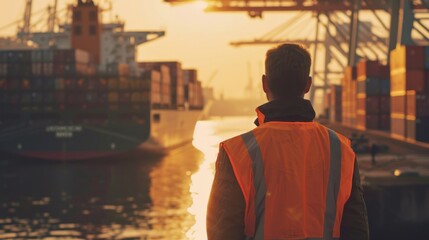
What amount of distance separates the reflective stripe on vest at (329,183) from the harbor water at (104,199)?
2194cm

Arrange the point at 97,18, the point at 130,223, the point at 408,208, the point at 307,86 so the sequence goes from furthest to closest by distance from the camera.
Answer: the point at 97,18
the point at 130,223
the point at 408,208
the point at 307,86

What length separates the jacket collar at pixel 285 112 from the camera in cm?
357

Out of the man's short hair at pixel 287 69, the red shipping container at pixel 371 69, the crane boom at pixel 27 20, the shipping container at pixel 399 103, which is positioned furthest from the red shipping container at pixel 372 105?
the crane boom at pixel 27 20

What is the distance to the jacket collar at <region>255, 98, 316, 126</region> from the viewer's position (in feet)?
11.7

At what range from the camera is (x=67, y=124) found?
6400 centimetres

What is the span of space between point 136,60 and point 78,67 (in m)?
25.6

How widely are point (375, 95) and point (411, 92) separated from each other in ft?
56.5

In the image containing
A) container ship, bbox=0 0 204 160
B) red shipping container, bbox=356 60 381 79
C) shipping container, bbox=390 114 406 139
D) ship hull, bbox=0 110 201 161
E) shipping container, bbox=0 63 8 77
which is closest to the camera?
shipping container, bbox=390 114 406 139

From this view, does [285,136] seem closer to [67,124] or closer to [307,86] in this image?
[307,86]

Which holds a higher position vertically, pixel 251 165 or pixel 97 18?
pixel 97 18

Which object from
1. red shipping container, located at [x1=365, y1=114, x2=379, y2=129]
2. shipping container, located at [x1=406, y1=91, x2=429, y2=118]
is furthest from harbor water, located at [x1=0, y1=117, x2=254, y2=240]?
red shipping container, located at [x1=365, y1=114, x2=379, y2=129]

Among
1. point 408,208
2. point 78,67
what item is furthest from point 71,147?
point 408,208

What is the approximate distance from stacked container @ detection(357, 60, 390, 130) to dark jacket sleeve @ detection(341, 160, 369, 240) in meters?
53.1

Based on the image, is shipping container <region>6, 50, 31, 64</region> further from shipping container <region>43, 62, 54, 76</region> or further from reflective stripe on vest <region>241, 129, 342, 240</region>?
reflective stripe on vest <region>241, 129, 342, 240</region>
